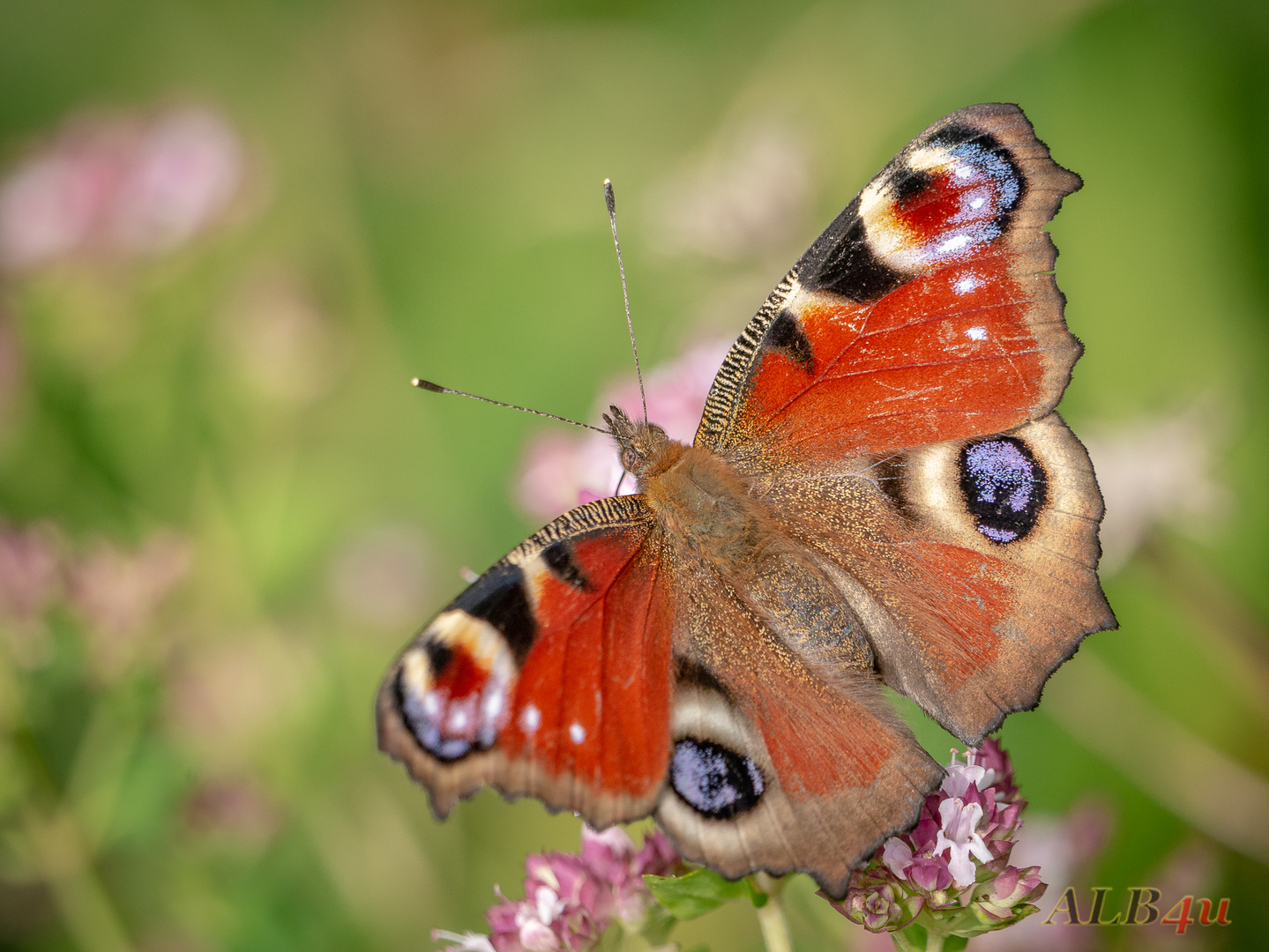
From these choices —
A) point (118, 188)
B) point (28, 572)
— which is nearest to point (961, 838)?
point (28, 572)

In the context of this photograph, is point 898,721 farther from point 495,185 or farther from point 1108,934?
point 495,185

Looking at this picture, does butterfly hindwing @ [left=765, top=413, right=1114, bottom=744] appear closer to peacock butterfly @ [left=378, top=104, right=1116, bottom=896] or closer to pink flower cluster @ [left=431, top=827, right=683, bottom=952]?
peacock butterfly @ [left=378, top=104, right=1116, bottom=896]

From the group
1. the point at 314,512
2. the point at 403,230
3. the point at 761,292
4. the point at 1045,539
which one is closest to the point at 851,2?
the point at 761,292

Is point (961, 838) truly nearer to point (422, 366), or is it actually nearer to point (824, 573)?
point (824, 573)

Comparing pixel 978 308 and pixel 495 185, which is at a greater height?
pixel 495 185

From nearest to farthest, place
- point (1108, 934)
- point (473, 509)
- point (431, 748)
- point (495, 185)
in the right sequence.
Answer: point (431, 748)
point (1108, 934)
point (473, 509)
point (495, 185)

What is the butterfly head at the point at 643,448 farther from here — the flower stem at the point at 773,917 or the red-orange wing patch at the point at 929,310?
the flower stem at the point at 773,917
